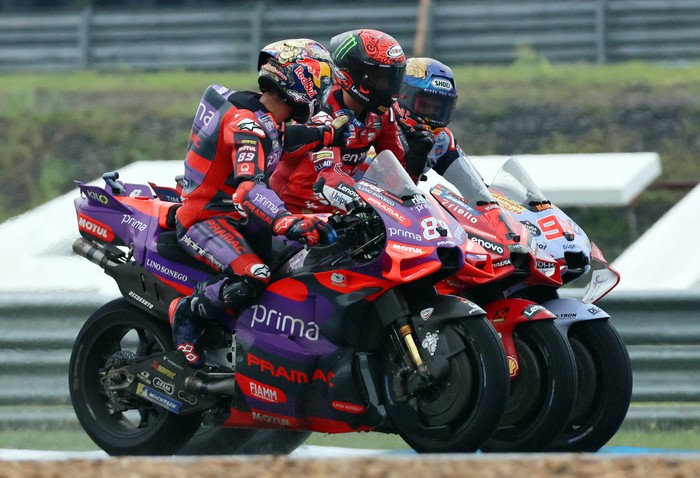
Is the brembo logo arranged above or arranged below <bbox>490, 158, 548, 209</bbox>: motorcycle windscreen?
below

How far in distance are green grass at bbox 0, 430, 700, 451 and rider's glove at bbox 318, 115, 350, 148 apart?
1.77 meters

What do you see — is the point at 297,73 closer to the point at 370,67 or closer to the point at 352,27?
the point at 370,67

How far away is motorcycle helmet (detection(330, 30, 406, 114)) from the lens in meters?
7.93

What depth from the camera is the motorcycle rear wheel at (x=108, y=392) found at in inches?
307

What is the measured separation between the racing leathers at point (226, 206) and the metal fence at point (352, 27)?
459 inches

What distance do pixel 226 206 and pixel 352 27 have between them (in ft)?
39.2

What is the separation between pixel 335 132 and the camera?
7832mm

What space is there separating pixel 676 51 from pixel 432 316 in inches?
512

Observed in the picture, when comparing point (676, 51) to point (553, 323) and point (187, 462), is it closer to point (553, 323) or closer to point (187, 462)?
point (553, 323)

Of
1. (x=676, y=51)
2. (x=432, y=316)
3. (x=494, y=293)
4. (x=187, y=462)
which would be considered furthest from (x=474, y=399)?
(x=676, y=51)

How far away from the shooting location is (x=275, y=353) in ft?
24.1

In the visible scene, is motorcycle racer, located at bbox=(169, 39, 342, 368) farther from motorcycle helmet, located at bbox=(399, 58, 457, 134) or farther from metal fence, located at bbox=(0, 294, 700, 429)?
metal fence, located at bbox=(0, 294, 700, 429)

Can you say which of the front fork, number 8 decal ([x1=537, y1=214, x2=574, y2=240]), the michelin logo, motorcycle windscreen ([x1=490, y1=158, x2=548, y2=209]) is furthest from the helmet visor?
the michelin logo

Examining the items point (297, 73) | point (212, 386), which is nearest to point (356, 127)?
point (297, 73)
